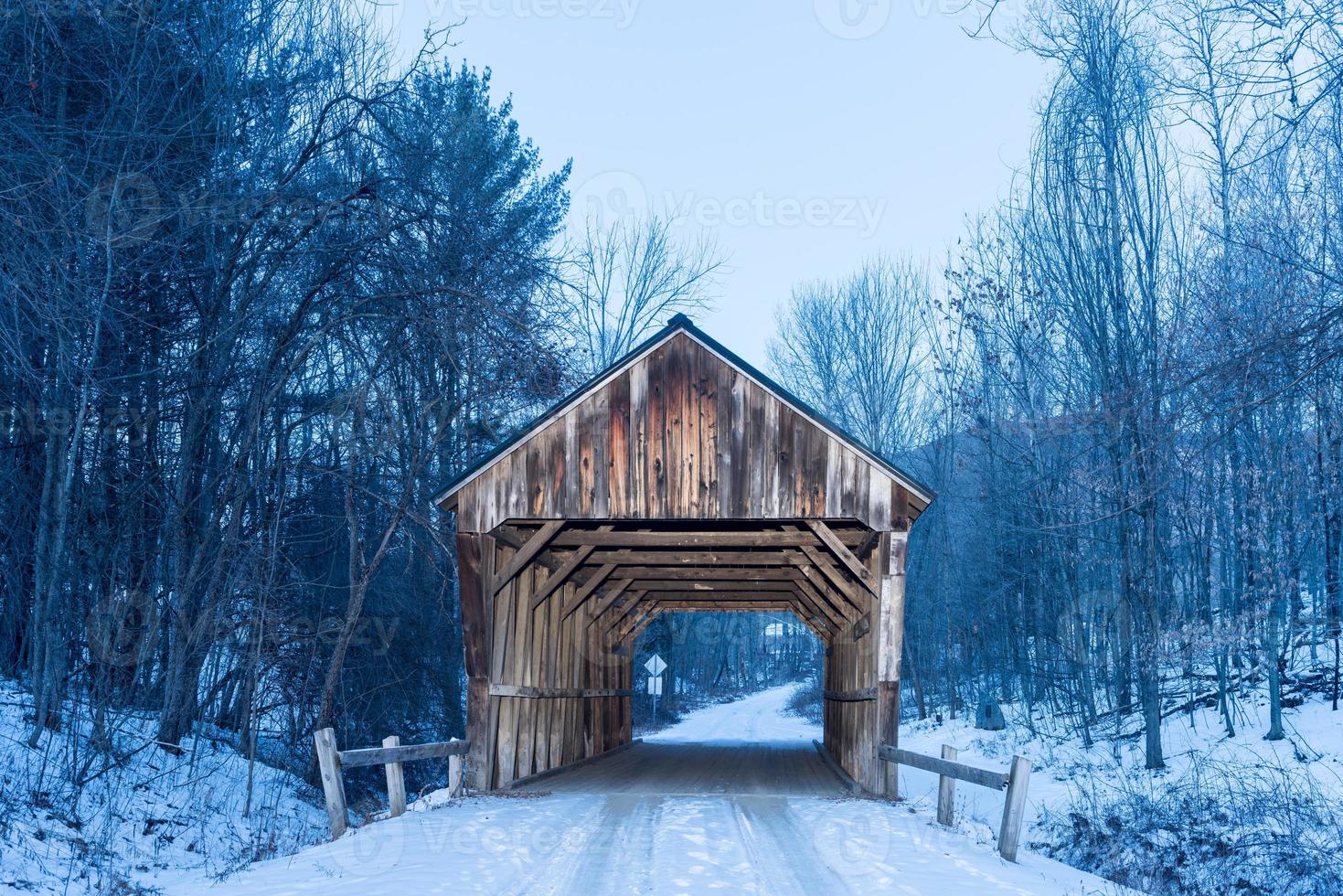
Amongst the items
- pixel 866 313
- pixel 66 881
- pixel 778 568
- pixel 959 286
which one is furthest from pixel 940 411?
pixel 66 881

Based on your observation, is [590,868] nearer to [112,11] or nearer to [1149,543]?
[112,11]

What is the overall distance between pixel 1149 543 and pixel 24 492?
53.5 ft

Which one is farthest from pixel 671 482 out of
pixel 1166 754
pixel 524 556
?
pixel 1166 754

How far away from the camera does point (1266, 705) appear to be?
1712 cm

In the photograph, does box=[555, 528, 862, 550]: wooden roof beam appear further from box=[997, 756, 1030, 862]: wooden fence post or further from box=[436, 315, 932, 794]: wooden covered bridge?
box=[997, 756, 1030, 862]: wooden fence post

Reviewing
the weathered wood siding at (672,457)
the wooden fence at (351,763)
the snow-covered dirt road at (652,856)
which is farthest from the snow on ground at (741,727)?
the wooden fence at (351,763)

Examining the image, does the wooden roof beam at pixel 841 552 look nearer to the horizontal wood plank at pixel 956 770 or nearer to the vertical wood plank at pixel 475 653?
the horizontal wood plank at pixel 956 770

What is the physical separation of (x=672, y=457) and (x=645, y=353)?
1.19 metres

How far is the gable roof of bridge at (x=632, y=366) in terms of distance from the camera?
11430mm

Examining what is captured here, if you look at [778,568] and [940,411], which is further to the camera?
[940,411]

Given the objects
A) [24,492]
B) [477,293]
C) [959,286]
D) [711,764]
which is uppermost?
[959,286]

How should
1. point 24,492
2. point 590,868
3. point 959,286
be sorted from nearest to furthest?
point 590,868 < point 24,492 < point 959,286

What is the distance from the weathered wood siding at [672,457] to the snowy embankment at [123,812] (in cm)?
392

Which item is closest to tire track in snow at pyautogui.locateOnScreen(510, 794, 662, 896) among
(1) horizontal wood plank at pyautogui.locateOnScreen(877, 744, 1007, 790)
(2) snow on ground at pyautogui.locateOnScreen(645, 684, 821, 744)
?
(1) horizontal wood plank at pyautogui.locateOnScreen(877, 744, 1007, 790)
